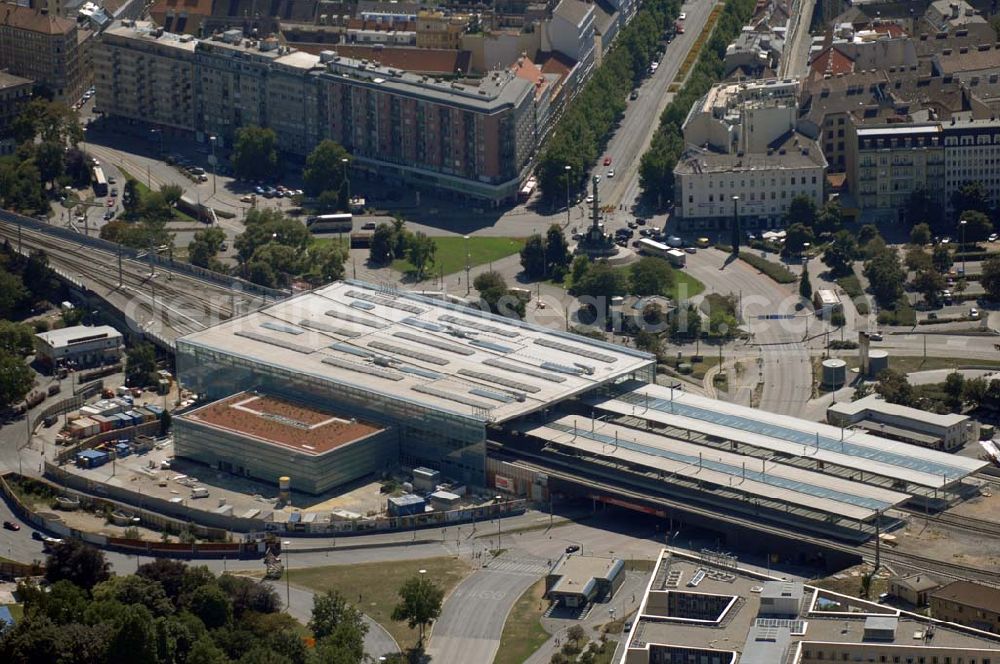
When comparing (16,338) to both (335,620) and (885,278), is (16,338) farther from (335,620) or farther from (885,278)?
(885,278)

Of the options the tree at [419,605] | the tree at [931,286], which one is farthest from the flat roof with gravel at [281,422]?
the tree at [931,286]

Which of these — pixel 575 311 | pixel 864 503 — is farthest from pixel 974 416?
pixel 575 311

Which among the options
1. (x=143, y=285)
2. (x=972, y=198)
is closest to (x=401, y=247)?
(x=143, y=285)

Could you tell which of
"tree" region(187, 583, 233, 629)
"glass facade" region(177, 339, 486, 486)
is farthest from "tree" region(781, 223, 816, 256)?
"tree" region(187, 583, 233, 629)

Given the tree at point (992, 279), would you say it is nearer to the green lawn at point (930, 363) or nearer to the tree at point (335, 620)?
the green lawn at point (930, 363)

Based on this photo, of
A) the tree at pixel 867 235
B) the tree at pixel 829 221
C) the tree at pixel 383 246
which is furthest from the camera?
the tree at pixel 383 246

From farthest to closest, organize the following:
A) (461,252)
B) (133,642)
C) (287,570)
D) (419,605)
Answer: (461,252) < (287,570) < (419,605) < (133,642)
